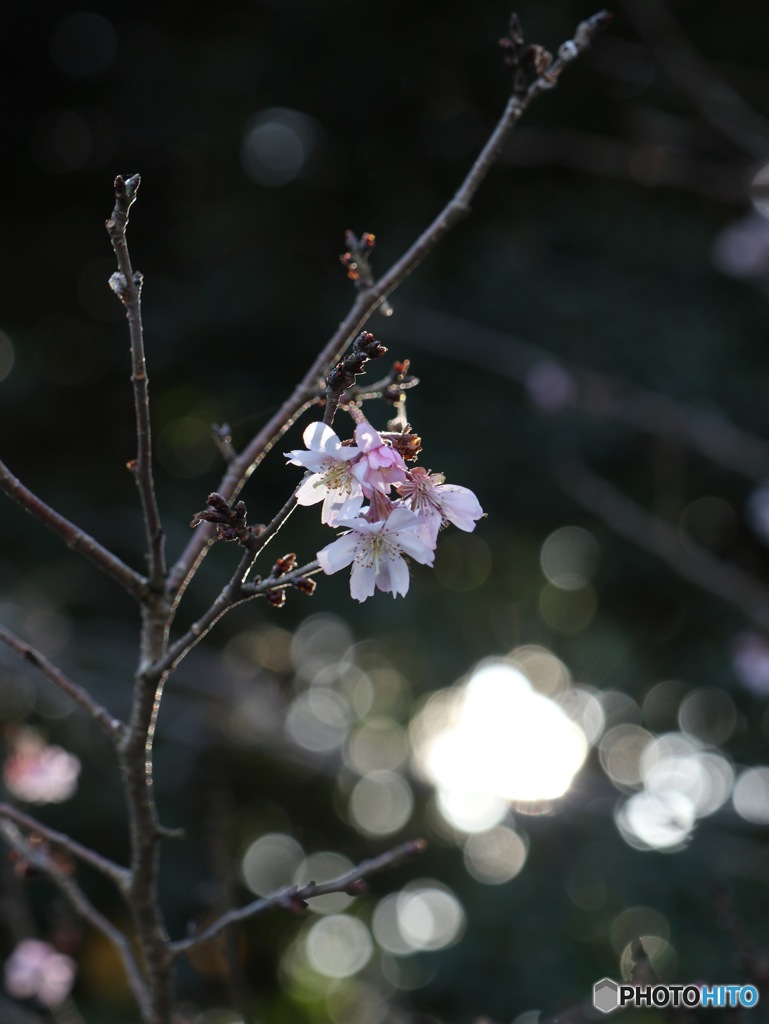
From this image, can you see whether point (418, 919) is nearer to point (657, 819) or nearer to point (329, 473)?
point (657, 819)

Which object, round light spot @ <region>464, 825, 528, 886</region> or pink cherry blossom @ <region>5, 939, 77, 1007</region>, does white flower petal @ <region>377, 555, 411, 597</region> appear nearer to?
pink cherry blossom @ <region>5, 939, 77, 1007</region>

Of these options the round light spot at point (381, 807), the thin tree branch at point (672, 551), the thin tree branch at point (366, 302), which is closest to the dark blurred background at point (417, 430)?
the round light spot at point (381, 807)

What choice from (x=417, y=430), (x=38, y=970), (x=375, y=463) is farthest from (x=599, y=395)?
(x=375, y=463)

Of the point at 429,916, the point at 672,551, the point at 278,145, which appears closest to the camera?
the point at 672,551

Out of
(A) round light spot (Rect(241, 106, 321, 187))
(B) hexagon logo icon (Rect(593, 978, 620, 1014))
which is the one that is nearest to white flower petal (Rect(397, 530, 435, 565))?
(B) hexagon logo icon (Rect(593, 978, 620, 1014))

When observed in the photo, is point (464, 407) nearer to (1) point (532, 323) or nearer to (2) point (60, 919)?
(1) point (532, 323)

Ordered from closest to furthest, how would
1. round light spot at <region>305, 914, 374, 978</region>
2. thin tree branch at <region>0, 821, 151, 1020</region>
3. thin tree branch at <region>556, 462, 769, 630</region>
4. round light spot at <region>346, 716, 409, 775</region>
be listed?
thin tree branch at <region>0, 821, 151, 1020</region> → thin tree branch at <region>556, 462, 769, 630</region> → round light spot at <region>305, 914, 374, 978</region> → round light spot at <region>346, 716, 409, 775</region>
